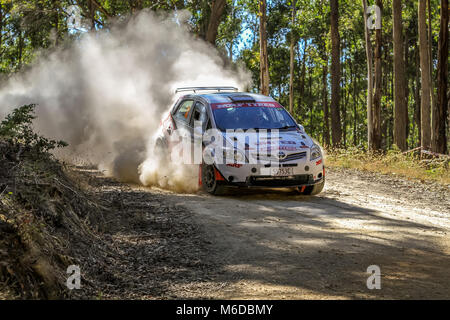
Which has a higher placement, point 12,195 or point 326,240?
point 12,195

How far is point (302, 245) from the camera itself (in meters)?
6.71

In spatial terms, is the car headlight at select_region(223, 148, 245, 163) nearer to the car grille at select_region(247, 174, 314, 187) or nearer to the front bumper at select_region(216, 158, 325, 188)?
the front bumper at select_region(216, 158, 325, 188)

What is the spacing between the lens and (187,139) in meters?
10.9

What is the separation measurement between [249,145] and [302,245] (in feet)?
11.1

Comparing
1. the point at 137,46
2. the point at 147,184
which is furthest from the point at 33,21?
the point at 147,184

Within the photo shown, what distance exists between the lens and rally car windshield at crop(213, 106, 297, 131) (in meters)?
10.5

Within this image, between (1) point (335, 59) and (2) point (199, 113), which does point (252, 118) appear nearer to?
(2) point (199, 113)

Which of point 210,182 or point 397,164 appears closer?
point 210,182

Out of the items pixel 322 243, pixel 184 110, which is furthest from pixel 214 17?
pixel 322 243

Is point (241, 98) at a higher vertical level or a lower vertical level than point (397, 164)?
higher
